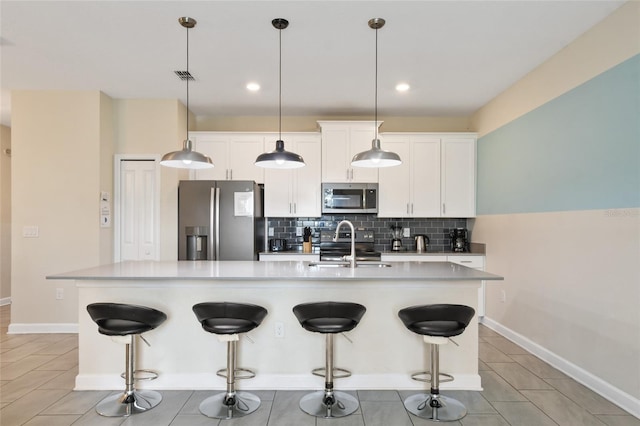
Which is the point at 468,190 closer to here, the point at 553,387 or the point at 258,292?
the point at 553,387

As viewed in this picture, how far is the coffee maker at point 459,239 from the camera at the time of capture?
16.2 ft

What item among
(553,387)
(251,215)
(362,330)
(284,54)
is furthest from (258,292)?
(553,387)

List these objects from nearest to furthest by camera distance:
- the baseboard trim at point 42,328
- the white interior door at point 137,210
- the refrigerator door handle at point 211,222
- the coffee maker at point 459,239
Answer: the baseboard trim at point 42,328 < the refrigerator door handle at point 211,222 < the white interior door at point 137,210 < the coffee maker at point 459,239

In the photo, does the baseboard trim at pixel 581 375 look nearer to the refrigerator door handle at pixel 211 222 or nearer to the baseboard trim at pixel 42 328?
the refrigerator door handle at pixel 211 222

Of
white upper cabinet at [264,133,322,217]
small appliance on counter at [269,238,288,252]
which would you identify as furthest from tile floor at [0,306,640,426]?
white upper cabinet at [264,133,322,217]

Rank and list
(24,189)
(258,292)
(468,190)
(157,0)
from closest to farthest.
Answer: (157,0)
(258,292)
(24,189)
(468,190)

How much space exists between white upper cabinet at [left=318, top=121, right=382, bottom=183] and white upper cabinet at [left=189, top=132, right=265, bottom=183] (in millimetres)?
858

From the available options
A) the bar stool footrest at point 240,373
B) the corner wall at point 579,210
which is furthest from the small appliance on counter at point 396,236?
the bar stool footrest at point 240,373

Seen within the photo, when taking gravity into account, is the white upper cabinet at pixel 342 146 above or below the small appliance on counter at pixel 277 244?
above

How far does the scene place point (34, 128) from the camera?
13.6ft

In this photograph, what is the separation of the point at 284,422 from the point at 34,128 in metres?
4.26

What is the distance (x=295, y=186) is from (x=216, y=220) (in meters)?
1.15

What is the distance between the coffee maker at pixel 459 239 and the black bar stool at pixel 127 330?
3862 mm

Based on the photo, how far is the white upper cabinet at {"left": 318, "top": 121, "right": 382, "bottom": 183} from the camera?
4785mm
